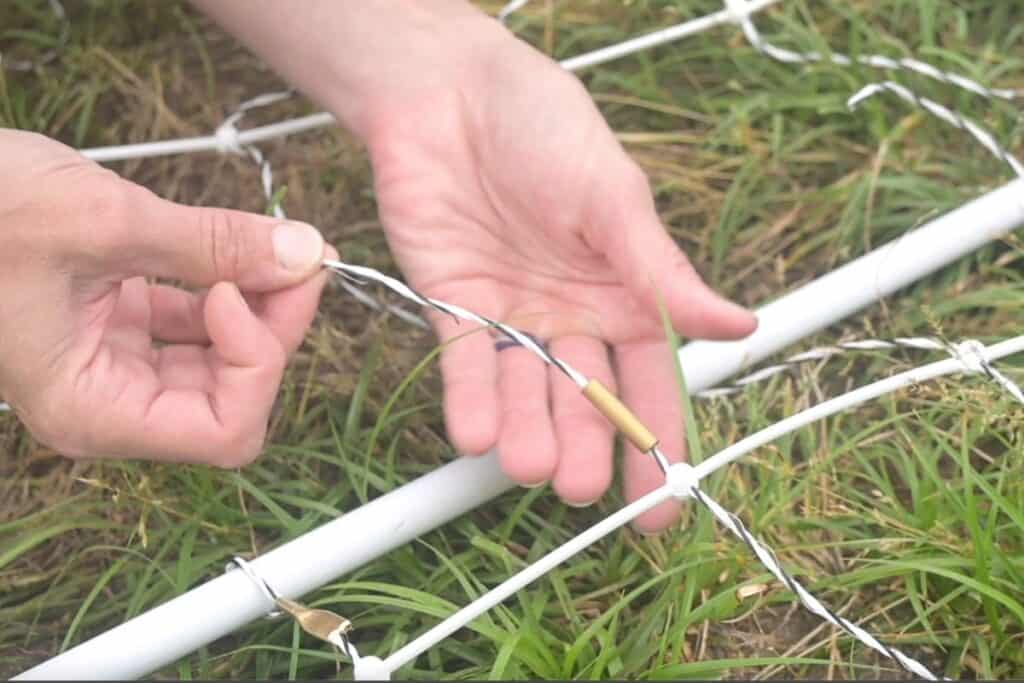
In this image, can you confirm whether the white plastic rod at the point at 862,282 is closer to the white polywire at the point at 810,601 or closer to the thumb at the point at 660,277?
the thumb at the point at 660,277

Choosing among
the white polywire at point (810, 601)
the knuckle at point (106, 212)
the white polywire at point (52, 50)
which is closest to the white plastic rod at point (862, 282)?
the white polywire at point (810, 601)

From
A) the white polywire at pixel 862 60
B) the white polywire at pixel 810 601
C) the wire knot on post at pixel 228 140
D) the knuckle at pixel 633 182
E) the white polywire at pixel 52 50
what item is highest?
the white polywire at pixel 52 50

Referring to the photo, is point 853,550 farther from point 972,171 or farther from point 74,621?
point 74,621

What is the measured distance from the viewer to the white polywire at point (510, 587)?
0.84 m

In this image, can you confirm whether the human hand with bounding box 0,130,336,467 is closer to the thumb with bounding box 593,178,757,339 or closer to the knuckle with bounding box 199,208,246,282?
the knuckle with bounding box 199,208,246,282

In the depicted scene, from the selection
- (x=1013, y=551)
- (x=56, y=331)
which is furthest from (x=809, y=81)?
(x=56, y=331)

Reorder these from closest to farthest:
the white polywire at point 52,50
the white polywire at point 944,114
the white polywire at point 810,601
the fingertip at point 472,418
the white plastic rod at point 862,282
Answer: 1. the white polywire at point 810,601
2. the fingertip at point 472,418
3. the white plastic rod at point 862,282
4. the white polywire at point 944,114
5. the white polywire at point 52,50

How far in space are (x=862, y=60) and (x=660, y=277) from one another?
523 millimetres

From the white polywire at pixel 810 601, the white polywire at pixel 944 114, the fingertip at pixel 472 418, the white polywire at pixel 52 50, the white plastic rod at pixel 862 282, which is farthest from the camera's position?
the white polywire at pixel 52 50

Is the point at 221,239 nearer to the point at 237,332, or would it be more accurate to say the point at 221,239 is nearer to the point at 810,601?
the point at 237,332

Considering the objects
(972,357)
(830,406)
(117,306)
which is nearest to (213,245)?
(117,306)

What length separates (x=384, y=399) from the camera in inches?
43.6

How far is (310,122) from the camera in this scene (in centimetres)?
126

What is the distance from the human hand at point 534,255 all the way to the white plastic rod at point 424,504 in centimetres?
6
